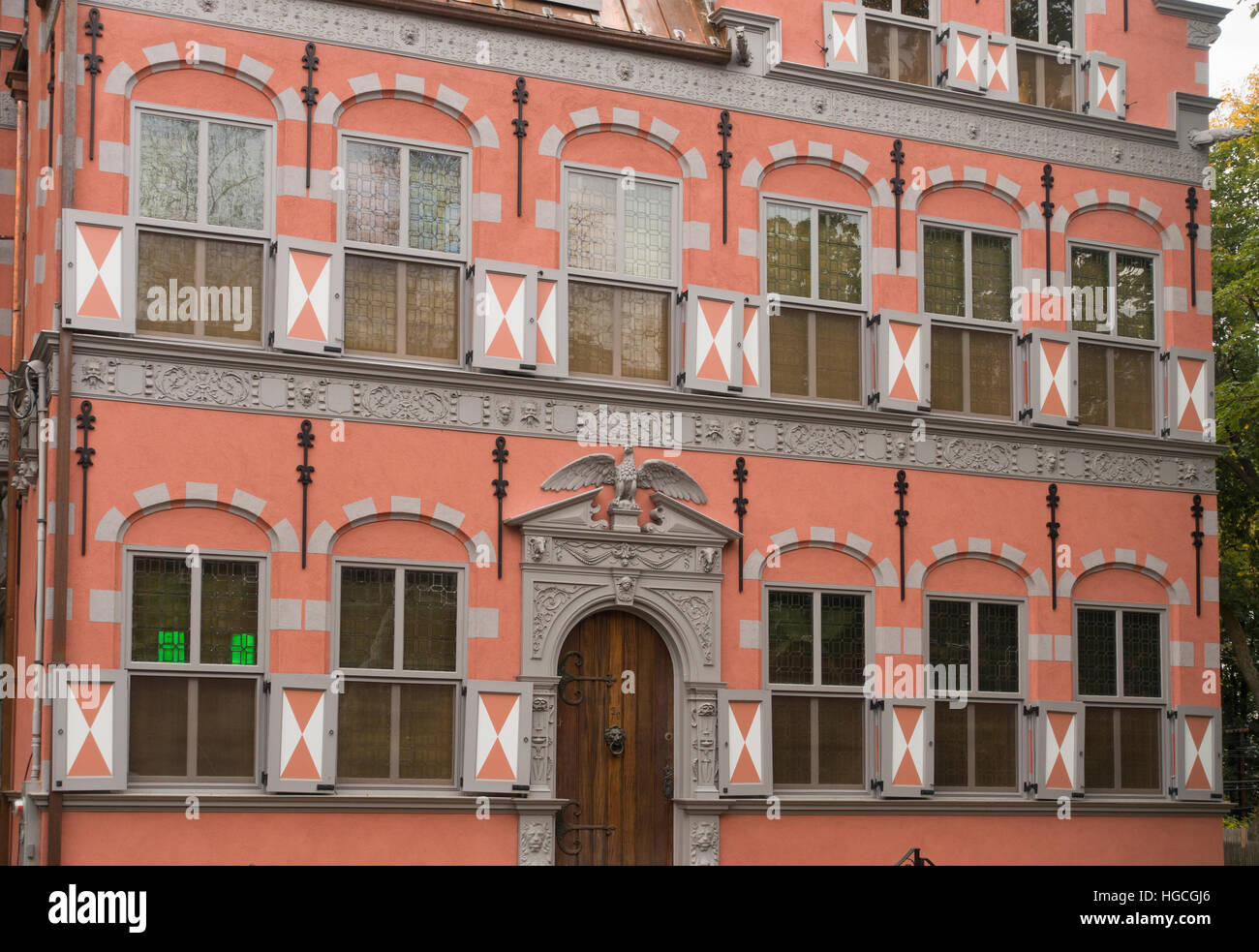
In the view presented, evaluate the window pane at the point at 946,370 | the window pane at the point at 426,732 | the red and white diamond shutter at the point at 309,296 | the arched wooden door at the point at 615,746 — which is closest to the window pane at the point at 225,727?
the window pane at the point at 426,732

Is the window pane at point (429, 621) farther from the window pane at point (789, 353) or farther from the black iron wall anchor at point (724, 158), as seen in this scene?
the black iron wall anchor at point (724, 158)

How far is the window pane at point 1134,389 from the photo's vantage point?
17.3 m

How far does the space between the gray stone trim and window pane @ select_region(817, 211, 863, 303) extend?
3.14ft

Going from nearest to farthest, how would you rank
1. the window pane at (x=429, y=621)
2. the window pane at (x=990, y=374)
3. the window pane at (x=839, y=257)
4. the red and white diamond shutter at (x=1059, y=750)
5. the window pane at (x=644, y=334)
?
the window pane at (x=429, y=621)
the window pane at (x=644, y=334)
the window pane at (x=839, y=257)
the red and white diamond shutter at (x=1059, y=750)
the window pane at (x=990, y=374)

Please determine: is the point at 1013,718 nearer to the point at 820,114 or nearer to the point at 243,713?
the point at 820,114

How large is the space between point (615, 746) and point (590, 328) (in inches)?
147

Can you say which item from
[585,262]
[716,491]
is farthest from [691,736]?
[585,262]

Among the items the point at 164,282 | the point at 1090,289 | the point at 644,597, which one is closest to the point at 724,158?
the point at 644,597

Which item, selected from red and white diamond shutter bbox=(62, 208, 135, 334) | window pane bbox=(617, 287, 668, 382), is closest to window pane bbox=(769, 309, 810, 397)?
window pane bbox=(617, 287, 668, 382)

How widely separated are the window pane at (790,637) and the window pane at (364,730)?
365 centimetres

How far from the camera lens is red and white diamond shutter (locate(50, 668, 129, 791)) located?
1252 centimetres

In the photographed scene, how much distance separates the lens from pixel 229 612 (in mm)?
13328
